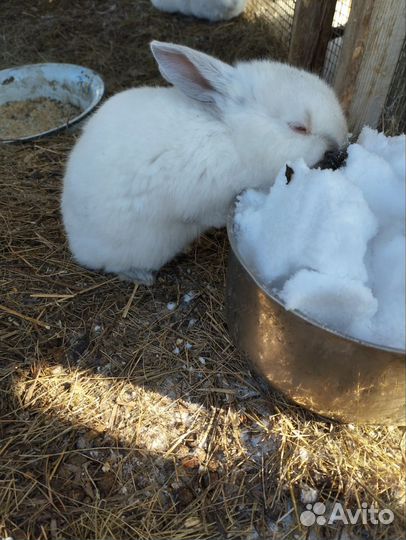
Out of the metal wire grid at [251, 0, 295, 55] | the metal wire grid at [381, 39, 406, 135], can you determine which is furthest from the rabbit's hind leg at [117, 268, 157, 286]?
the metal wire grid at [251, 0, 295, 55]

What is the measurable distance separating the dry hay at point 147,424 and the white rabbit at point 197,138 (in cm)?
48

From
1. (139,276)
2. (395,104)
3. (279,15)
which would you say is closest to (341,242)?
(139,276)

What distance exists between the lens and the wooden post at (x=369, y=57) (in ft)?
8.52

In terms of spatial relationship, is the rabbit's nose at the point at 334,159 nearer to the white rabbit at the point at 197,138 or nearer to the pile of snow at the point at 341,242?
the white rabbit at the point at 197,138

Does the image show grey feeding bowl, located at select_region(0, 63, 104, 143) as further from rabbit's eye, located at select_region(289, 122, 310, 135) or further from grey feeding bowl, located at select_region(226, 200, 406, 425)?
grey feeding bowl, located at select_region(226, 200, 406, 425)

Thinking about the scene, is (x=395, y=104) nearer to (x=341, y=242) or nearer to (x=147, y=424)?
(x=341, y=242)

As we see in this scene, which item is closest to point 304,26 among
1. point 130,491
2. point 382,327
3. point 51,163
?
point 51,163

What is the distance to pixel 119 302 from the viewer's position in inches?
105

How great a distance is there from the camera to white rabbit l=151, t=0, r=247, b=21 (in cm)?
482

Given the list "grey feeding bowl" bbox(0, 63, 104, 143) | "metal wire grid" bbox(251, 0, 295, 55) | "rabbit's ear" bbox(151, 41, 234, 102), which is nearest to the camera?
"rabbit's ear" bbox(151, 41, 234, 102)

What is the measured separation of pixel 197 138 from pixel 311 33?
5.31 feet

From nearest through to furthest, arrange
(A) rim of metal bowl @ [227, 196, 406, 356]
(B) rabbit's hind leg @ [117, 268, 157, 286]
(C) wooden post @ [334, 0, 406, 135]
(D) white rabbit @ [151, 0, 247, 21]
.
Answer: (A) rim of metal bowl @ [227, 196, 406, 356] → (C) wooden post @ [334, 0, 406, 135] → (B) rabbit's hind leg @ [117, 268, 157, 286] → (D) white rabbit @ [151, 0, 247, 21]

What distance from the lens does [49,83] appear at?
4.13 meters

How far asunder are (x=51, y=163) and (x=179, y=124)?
1524mm
